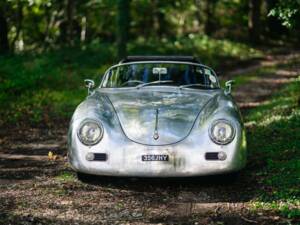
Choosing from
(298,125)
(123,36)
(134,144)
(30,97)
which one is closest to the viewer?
(134,144)

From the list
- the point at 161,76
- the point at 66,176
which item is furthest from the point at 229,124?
the point at 66,176

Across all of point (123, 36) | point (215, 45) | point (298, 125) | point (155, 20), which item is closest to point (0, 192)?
point (298, 125)

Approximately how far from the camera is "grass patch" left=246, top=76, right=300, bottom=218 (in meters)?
5.75

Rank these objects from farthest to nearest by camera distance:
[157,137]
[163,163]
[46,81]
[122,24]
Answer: [122,24] < [46,81] < [157,137] < [163,163]

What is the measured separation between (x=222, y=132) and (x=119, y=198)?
4.58 ft

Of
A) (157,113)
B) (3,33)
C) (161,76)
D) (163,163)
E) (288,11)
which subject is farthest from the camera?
(3,33)

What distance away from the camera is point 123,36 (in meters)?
18.0

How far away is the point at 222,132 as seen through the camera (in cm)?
613

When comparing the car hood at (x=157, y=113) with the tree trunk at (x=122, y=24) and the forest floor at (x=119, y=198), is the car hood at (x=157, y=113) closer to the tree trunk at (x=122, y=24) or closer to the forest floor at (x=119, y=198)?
the forest floor at (x=119, y=198)

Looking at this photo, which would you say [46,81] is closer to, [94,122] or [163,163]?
[94,122]

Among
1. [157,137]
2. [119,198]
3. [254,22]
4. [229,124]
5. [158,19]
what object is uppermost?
[158,19]

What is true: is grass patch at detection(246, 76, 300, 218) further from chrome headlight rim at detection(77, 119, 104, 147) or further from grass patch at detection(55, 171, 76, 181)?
grass patch at detection(55, 171, 76, 181)

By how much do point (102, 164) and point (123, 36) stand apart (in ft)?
40.7

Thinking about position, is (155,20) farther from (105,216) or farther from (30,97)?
(105,216)
